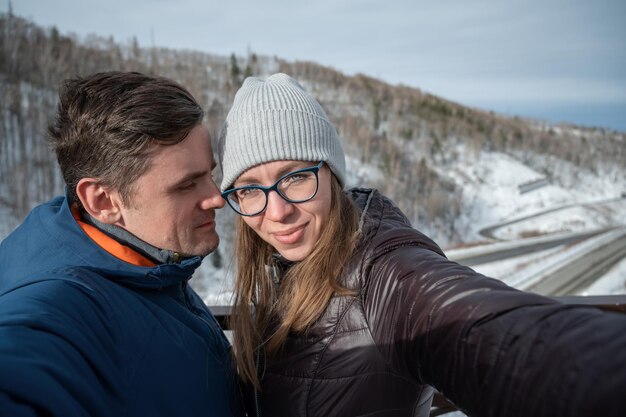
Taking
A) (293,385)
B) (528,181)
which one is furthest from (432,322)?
(528,181)

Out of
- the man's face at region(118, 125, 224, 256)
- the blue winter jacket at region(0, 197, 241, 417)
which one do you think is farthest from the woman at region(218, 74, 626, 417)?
the blue winter jacket at region(0, 197, 241, 417)

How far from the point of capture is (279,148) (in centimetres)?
145

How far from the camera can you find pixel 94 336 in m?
0.92

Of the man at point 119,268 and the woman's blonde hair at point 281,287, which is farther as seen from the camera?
the woman's blonde hair at point 281,287

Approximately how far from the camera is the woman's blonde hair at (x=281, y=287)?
130cm

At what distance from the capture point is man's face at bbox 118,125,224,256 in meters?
1.37

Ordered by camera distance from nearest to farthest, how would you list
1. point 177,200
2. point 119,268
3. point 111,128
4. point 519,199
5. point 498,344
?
point 498,344, point 119,268, point 111,128, point 177,200, point 519,199

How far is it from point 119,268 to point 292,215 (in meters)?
0.60

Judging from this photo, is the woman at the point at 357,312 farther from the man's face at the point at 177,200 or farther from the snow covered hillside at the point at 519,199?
the snow covered hillside at the point at 519,199

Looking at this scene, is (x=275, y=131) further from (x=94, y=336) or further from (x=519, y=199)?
(x=519, y=199)

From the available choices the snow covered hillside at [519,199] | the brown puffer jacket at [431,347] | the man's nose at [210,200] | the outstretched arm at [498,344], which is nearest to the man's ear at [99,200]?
the man's nose at [210,200]

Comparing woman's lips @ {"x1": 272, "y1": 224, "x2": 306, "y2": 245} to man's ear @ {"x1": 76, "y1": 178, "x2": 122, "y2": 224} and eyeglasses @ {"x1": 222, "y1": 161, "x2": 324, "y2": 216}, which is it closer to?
eyeglasses @ {"x1": 222, "y1": 161, "x2": 324, "y2": 216}

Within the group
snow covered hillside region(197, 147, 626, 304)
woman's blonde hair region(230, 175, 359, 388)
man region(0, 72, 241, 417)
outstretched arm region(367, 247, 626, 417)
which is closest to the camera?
outstretched arm region(367, 247, 626, 417)

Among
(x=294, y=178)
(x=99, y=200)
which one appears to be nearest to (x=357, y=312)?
(x=294, y=178)
